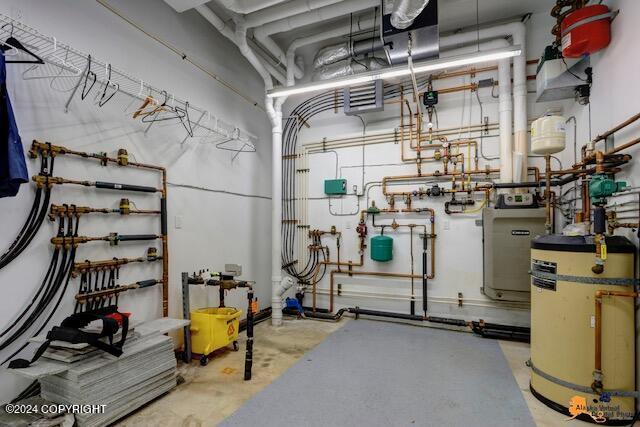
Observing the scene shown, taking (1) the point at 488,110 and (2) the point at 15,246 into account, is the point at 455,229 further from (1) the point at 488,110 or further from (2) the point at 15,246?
(2) the point at 15,246

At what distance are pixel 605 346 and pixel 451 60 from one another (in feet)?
8.96

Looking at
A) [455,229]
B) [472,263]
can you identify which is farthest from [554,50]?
[472,263]

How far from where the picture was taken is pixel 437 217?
4.62 m

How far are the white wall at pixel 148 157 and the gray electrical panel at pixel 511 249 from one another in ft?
11.0

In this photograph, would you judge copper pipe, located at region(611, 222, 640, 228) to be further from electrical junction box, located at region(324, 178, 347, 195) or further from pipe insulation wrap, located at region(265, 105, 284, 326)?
pipe insulation wrap, located at region(265, 105, 284, 326)

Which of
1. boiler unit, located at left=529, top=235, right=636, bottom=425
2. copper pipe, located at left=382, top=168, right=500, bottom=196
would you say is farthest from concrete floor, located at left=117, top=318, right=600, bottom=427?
copper pipe, located at left=382, top=168, right=500, bottom=196

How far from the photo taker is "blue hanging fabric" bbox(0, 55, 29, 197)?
6.33ft

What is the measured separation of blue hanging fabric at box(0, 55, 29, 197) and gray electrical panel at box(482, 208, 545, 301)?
4473 mm

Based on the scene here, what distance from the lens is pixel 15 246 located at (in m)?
2.21

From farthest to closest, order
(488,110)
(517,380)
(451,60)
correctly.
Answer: (488,110) → (451,60) → (517,380)

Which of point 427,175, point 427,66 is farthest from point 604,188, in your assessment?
point 427,175

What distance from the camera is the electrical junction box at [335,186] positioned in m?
5.10

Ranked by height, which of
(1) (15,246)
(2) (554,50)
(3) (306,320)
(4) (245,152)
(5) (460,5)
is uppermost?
(5) (460,5)

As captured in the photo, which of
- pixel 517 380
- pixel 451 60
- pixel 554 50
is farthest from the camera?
pixel 554 50
